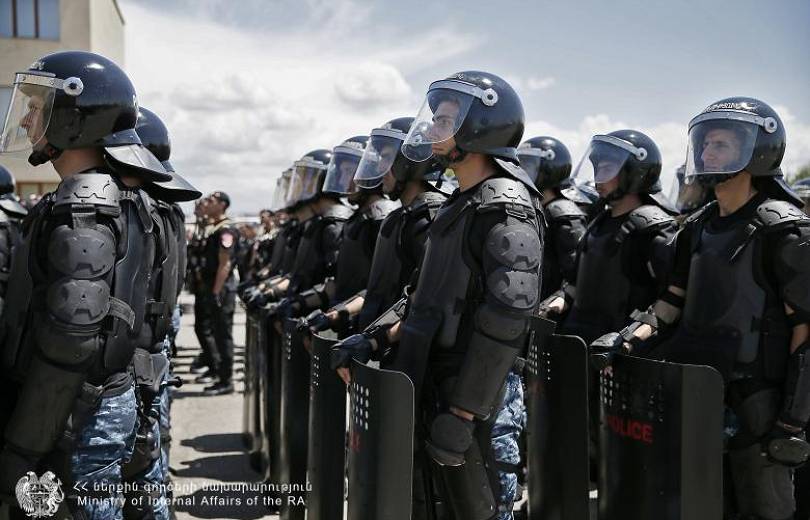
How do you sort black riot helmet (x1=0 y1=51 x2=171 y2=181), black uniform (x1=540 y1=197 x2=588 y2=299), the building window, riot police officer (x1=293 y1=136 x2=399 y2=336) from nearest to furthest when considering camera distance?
black riot helmet (x1=0 y1=51 x2=171 y2=181), riot police officer (x1=293 y1=136 x2=399 y2=336), black uniform (x1=540 y1=197 x2=588 y2=299), the building window

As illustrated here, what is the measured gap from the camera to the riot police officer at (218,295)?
870 centimetres

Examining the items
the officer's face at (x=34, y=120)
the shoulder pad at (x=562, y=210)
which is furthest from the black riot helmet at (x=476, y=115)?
the shoulder pad at (x=562, y=210)

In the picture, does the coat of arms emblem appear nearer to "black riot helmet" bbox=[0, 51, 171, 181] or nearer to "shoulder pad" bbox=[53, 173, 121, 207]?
"shoulder pad" bbox=[53, 173, 121, 207]

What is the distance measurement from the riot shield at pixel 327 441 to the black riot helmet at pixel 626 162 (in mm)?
2205

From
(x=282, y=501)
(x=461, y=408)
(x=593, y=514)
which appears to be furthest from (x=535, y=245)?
(x=593, y=514)

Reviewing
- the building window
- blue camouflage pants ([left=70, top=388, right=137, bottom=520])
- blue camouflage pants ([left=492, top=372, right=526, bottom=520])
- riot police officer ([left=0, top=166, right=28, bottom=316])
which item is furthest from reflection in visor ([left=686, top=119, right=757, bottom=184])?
the building window

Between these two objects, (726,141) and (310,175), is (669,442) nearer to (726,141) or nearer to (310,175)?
(726,141)

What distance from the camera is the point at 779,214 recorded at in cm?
318

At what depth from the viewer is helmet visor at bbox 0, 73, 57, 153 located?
2826 mm

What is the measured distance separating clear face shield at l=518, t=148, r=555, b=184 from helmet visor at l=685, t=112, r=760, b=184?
8.63 ft

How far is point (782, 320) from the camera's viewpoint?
3.18 metres

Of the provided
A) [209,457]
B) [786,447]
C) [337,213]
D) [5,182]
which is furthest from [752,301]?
[5,182]

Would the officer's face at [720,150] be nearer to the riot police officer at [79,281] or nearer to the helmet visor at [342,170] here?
the riot police officer at [79,281]

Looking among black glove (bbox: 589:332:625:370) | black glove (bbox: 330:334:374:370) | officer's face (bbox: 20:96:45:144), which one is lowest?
black glove (bbox: 589:332:625:370)
